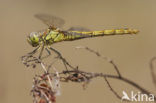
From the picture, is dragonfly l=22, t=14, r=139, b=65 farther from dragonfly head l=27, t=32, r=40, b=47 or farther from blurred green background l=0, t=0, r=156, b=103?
blurred green background l=0, t=0, r=156, b=103

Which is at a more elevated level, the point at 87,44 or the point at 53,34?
the point at 53,34

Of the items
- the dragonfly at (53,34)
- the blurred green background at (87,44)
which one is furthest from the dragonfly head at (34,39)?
the blurred green background at (87,44)

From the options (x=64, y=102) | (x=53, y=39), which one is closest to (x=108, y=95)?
(x=64, y=102)

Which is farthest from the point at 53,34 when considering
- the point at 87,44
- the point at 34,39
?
the point at 87,44

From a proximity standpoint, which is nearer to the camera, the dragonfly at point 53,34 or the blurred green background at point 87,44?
the dragonfly at point 53,34

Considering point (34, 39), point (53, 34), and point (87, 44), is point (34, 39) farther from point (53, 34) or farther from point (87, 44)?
point (87, 44)

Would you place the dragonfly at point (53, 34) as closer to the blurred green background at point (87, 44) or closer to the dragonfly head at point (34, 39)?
the dragonfly head at point (34, 39)

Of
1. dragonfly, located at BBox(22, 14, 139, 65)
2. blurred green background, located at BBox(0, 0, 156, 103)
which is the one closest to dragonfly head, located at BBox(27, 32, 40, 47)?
dragonfly, located at BBox(22, 14, 139, 65)

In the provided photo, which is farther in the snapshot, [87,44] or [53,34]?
[87,44]

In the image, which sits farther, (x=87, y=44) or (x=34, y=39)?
(x=87, y=44)
